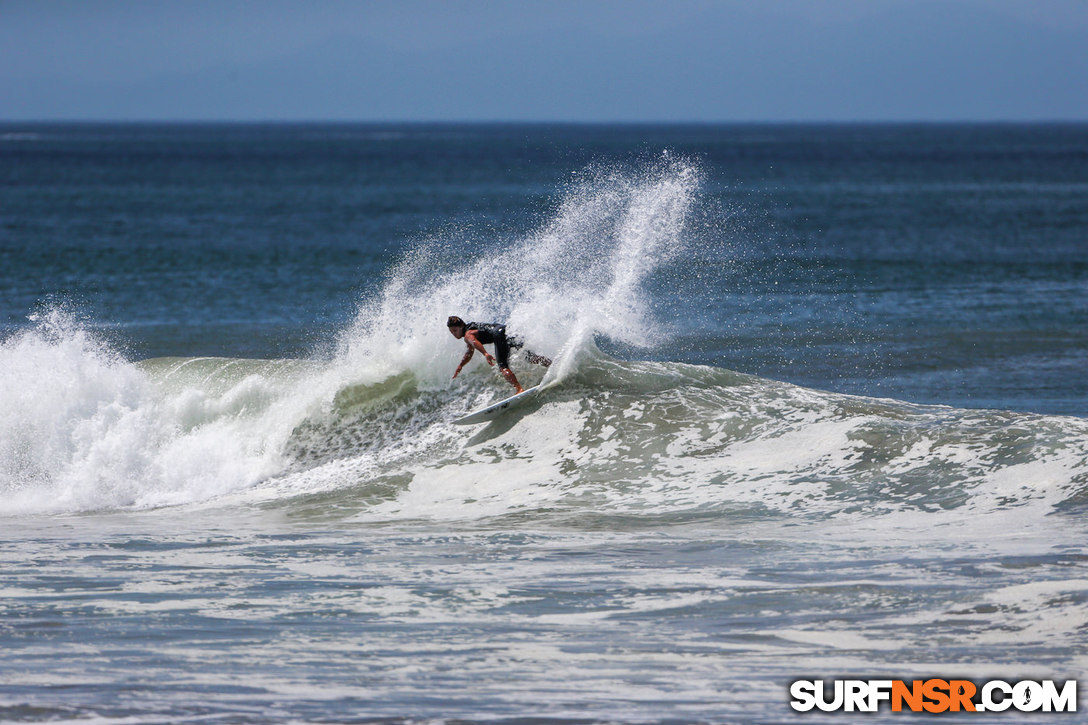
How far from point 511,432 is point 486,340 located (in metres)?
1.18

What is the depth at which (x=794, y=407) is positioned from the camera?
13.6 metres

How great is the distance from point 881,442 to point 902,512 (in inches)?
69.3

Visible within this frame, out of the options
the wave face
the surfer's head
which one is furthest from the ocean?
the surfer's head

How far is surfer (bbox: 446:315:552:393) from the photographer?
13945mm

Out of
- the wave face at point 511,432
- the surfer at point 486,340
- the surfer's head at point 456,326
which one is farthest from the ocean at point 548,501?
the surfer's head at point 456,326

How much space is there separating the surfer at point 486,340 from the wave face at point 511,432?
393mm

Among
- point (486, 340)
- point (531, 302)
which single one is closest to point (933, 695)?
point (486, 340)

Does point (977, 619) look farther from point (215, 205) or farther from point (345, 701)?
point (215, 205)

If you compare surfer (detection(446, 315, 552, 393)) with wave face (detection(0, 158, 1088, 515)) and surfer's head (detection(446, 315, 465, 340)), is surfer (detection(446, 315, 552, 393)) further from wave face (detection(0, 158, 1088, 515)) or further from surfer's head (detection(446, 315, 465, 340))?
Result: wave face (detection(0, 158, 1088, 515))

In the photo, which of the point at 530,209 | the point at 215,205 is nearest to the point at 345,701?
the point at 530,209

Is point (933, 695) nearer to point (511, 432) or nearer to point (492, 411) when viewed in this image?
point (511, 432)

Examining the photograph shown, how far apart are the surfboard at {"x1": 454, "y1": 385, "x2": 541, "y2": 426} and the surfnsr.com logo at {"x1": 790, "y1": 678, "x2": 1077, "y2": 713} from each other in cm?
747

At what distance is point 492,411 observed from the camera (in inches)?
550

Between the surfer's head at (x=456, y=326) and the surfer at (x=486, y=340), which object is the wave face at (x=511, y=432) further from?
the surfer's head at (x=456, y=326)
